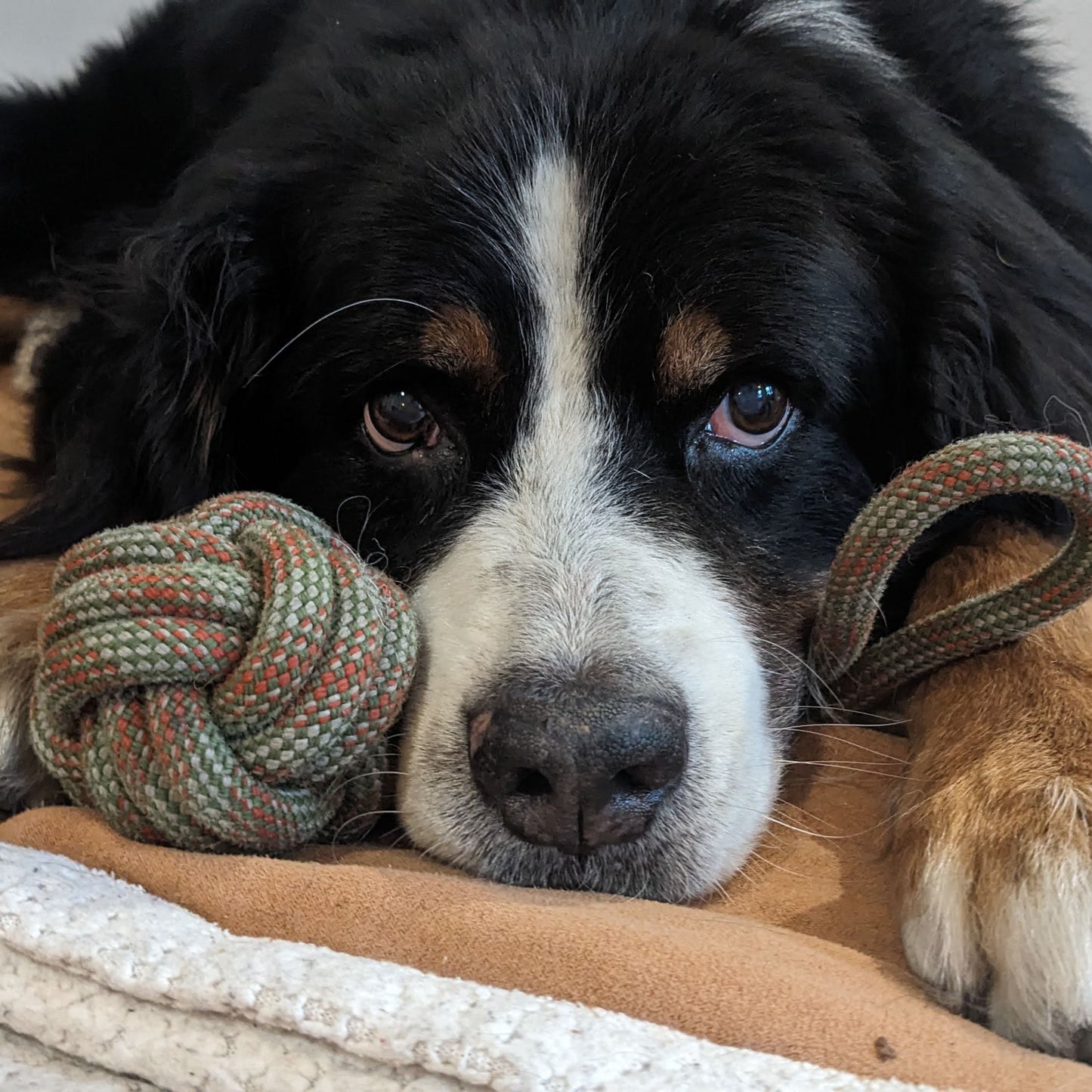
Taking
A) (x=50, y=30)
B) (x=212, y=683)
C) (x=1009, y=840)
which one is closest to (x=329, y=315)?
(x=212, y=683)

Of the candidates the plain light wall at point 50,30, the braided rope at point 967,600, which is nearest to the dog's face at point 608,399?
the braided rope at point 967,600

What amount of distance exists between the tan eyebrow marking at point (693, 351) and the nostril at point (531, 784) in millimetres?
509

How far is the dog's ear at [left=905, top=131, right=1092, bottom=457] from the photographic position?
1539 mm

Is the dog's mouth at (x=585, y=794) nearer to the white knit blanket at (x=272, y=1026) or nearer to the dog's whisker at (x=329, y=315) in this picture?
the white knit blanket at (x=272, y=1026)

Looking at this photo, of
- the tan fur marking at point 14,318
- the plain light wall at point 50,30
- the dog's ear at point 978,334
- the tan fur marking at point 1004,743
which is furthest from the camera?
the plain light wall at point 50,30

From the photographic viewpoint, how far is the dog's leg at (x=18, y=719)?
1332 mm

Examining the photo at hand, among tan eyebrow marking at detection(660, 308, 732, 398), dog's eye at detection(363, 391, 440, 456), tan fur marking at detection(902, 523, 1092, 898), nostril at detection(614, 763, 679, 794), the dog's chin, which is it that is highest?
tan eyebrow marking at detection(660, 308, 732, 398)

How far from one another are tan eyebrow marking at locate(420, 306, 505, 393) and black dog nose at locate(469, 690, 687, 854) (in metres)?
0.42

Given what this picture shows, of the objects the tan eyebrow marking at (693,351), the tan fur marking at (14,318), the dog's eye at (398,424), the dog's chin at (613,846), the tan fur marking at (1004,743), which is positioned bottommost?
the tan fur marking at (14,318)

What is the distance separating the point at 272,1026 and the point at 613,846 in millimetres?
383

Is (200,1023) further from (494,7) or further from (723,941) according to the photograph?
(494,7)

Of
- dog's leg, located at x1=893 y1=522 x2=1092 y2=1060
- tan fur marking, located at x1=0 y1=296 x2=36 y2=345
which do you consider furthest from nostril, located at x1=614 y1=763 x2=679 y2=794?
tan fur marking, located at x1=0 y1=296 x2=36 y2=345

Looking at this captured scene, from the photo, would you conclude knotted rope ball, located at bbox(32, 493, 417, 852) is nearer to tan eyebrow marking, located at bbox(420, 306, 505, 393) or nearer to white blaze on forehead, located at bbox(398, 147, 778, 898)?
white blaze on forehead, located at bbox(398, 147, 778, 898)

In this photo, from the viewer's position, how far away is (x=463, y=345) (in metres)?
1.40
